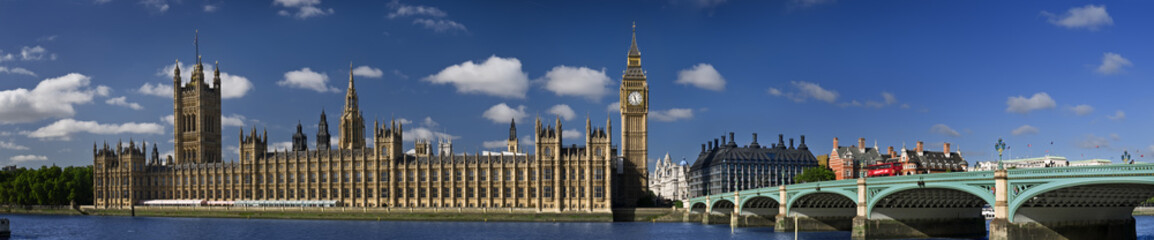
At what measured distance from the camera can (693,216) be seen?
490ft

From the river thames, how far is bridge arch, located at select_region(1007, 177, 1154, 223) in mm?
29042

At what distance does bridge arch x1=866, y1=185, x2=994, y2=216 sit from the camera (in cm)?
7075

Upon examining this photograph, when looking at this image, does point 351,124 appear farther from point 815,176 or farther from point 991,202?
point 991,202

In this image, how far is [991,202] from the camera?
229 ft

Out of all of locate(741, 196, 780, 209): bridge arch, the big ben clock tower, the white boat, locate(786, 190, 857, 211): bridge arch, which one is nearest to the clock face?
the big ben clock tower

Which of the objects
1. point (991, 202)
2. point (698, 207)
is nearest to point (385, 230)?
point (698, 207)

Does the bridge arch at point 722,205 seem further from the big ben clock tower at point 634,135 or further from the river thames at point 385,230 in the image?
the big ben clock tower at point 634,135

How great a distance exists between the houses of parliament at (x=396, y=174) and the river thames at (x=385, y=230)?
17993 millimetres

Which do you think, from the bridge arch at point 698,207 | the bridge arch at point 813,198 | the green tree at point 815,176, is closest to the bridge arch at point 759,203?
the bridge arch at point 813,198

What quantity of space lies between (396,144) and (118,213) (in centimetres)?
5434

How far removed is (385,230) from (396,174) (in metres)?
42.6

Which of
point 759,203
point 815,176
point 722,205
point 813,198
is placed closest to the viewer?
point 813,198

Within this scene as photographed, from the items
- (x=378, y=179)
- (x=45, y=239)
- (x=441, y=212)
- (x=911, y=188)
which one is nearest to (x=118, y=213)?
(x=378, y=179)

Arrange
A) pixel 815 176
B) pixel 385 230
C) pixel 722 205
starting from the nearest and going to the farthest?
1. pixel 385 230
2. pixel 722 205
3. pixel 815 176
